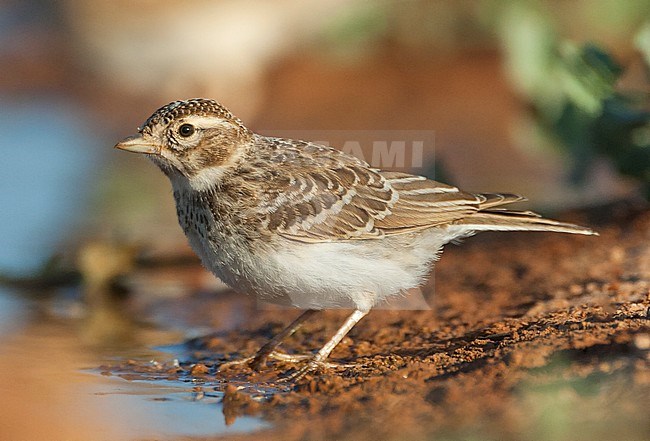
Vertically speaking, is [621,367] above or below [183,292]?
above

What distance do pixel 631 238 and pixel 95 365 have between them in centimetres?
415

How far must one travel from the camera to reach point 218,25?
1419cm

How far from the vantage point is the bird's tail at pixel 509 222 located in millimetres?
6402

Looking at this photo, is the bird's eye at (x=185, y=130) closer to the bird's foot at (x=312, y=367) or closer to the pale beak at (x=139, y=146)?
the pale beak at (x=139, y=146)

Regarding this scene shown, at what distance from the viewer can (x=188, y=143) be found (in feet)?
20.7

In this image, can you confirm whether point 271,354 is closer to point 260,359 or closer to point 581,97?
point 260,359

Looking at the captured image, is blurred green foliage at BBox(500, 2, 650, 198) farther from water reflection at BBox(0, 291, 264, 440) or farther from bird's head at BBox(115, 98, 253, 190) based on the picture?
water reflection at BBox(0, 291, 264, 440)

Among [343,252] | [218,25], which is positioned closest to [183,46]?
[218,25]

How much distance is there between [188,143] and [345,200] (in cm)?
108

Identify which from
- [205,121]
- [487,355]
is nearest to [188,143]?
[205,121]

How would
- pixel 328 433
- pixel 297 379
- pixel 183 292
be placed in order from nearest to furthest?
pixel 328 433
pixel 297 379
pixel 183 292

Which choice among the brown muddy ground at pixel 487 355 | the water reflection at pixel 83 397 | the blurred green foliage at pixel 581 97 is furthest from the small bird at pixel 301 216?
the blurred green foliage at pixel 581 97

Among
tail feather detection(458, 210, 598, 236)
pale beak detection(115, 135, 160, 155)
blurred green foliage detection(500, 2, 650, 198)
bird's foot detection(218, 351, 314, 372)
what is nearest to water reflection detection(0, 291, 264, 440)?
bird's foot detection(218, 351, 314, 372)

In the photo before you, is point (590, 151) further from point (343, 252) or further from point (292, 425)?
point (292, 425)
